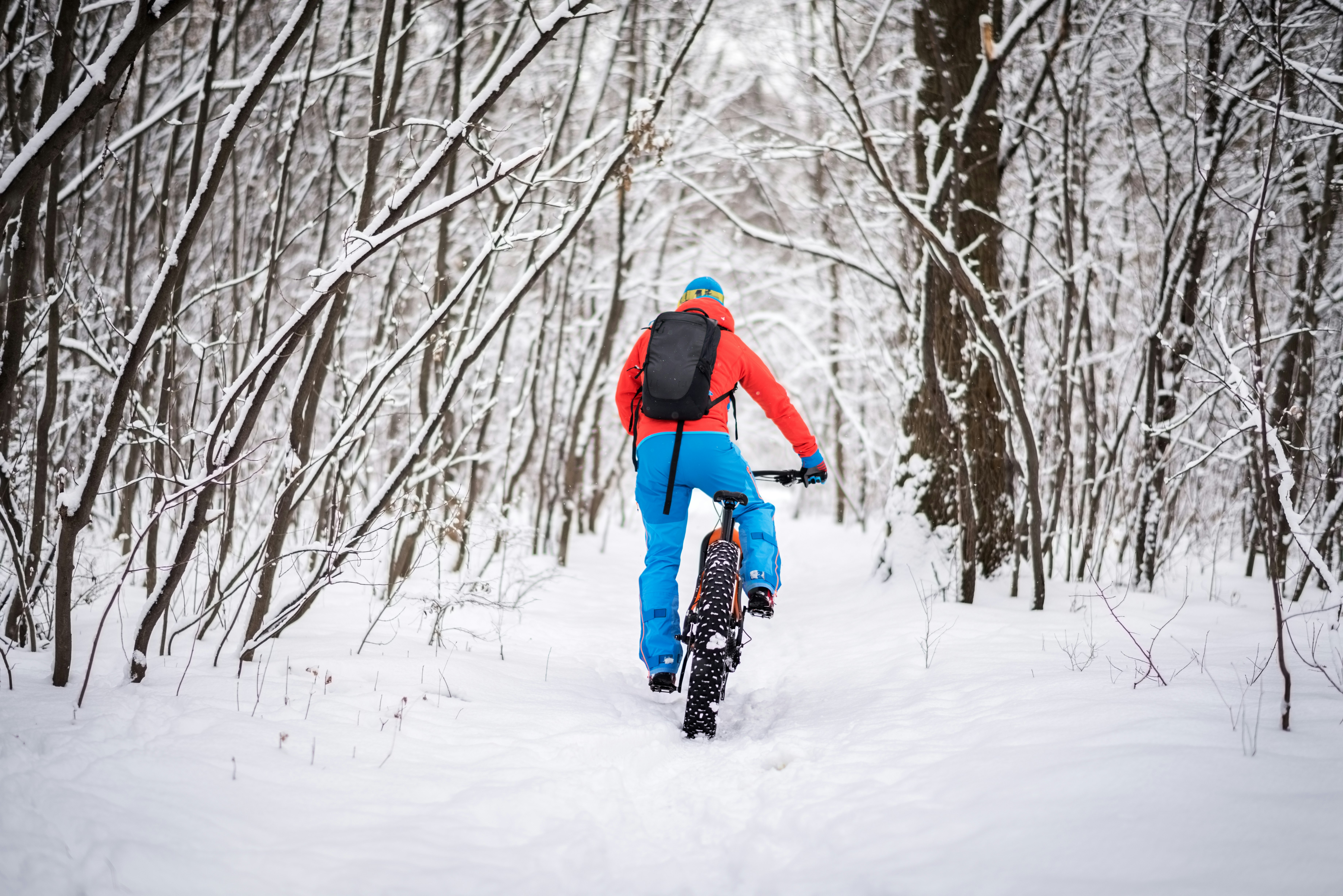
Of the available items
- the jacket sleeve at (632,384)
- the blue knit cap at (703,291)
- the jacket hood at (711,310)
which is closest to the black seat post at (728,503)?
the jacket sleeve at (632,384)

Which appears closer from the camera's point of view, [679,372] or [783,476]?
[679,372]

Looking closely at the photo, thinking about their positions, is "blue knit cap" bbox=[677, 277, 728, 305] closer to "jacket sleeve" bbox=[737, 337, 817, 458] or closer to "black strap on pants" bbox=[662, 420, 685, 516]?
"jacket sleeve" bbox=[737, 337, 817, 458]

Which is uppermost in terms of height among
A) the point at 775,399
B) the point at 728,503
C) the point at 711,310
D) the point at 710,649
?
the point at 711,310

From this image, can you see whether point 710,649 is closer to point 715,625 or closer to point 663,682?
point 715,625

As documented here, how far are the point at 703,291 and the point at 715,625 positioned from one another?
→ 1.55 metres

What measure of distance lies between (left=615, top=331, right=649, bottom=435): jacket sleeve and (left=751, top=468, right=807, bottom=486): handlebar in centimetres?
63

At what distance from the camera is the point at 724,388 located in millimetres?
3172

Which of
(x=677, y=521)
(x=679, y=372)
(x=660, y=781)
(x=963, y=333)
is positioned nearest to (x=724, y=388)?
(x=679, y=372)

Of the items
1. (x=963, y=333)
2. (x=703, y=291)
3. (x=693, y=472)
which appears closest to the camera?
(x=693, y=472)

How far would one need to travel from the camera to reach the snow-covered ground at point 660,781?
64.2 inches

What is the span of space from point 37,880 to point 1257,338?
11.2 feet

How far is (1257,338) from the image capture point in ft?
7.27

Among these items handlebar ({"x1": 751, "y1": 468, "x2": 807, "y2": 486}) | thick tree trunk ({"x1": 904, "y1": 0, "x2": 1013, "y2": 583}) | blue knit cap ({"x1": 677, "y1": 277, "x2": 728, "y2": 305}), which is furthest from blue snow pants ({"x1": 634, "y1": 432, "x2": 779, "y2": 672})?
thick tree trunk ({"x1": 904, "y1": 0, "x2": 1013, "y2": 583})

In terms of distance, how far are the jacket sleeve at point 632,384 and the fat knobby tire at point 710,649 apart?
81cm
